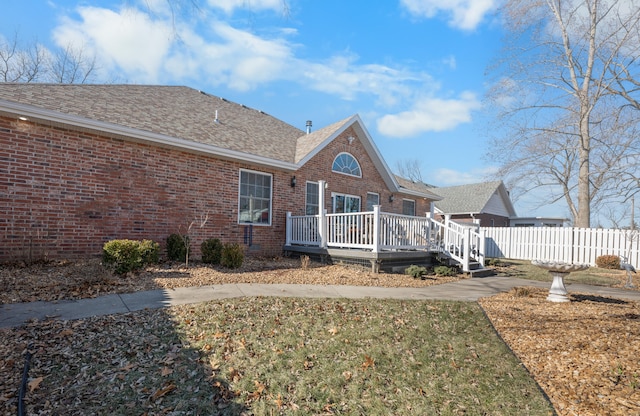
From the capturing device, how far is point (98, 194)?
8.09 metres

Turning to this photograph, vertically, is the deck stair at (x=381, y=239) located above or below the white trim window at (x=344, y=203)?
below

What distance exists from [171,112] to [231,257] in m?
5.60

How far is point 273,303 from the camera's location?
5.22 metres

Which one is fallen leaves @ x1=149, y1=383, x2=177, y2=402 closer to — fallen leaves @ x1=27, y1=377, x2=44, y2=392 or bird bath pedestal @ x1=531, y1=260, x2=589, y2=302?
fallen leaves @ x1=27, y1=377, x2=44, y2=392

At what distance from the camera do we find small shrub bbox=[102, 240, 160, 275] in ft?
21.3

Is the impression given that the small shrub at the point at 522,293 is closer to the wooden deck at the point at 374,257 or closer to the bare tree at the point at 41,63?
the wooden deck at the point at 374,257

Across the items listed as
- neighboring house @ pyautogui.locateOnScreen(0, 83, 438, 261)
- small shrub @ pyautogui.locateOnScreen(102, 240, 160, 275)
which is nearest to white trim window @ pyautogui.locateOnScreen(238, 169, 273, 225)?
neighboring house @ pyautogui.locateOnScreen(0, 83, 438, 261)

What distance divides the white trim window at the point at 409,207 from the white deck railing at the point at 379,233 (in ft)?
18.2

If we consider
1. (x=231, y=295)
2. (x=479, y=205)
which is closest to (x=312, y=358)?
(x=231, y=295)

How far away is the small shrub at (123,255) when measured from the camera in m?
6.48

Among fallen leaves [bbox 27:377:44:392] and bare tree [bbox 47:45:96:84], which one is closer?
fallen leaves [bbox 27:377:44:392]

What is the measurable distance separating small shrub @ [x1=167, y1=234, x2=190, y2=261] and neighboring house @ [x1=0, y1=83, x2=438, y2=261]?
1.97 ft

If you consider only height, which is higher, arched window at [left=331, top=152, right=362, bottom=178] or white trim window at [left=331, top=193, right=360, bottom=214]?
arched window at [left=331, top=152, right=362, bottom=178]

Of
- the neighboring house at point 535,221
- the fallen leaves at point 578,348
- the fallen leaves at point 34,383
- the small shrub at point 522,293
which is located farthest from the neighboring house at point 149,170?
the neighboring house at point 535,221
